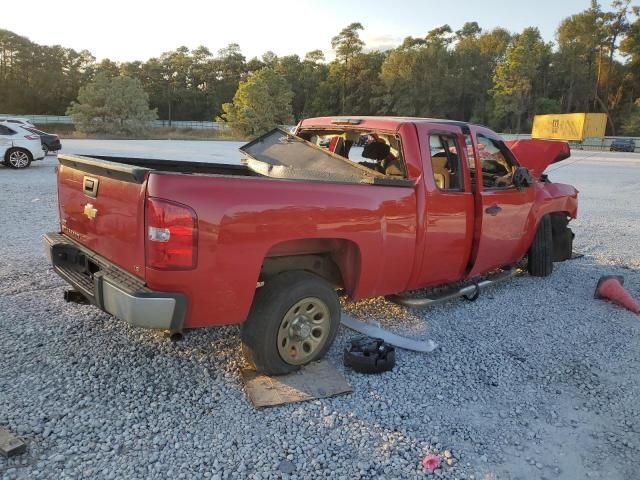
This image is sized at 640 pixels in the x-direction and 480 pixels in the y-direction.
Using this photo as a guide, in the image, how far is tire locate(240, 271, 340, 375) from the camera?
3388mm

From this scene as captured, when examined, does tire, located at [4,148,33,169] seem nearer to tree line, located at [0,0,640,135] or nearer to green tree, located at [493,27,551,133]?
tree line, located at [0,0,640,135]

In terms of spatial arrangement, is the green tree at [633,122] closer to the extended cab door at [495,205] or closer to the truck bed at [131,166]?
the extended cab door at [495,205]

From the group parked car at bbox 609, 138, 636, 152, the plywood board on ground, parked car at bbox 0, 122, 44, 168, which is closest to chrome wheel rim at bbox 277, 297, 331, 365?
the plywood board on ground

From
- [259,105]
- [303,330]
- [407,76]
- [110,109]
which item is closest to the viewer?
[303,330]

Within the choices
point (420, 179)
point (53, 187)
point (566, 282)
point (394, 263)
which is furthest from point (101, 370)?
point (53, 187)

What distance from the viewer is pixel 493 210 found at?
4914 millimetres

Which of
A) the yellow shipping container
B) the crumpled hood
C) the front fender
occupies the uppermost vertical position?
the yellow shipping container

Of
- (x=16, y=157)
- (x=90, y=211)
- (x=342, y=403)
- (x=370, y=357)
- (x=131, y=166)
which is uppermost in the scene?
(x=131, y=166)

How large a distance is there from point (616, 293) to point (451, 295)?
6.76ft

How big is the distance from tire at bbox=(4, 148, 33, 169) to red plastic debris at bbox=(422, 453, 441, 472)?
1698cm

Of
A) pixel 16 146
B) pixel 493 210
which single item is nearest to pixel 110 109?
Answer: pixel 16 146

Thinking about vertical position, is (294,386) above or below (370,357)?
below

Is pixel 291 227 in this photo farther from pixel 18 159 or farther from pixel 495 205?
pixel 18 159

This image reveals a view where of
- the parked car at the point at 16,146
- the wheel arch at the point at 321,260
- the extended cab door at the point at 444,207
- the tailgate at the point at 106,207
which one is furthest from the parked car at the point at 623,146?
the tailgate at the point at 106,207
